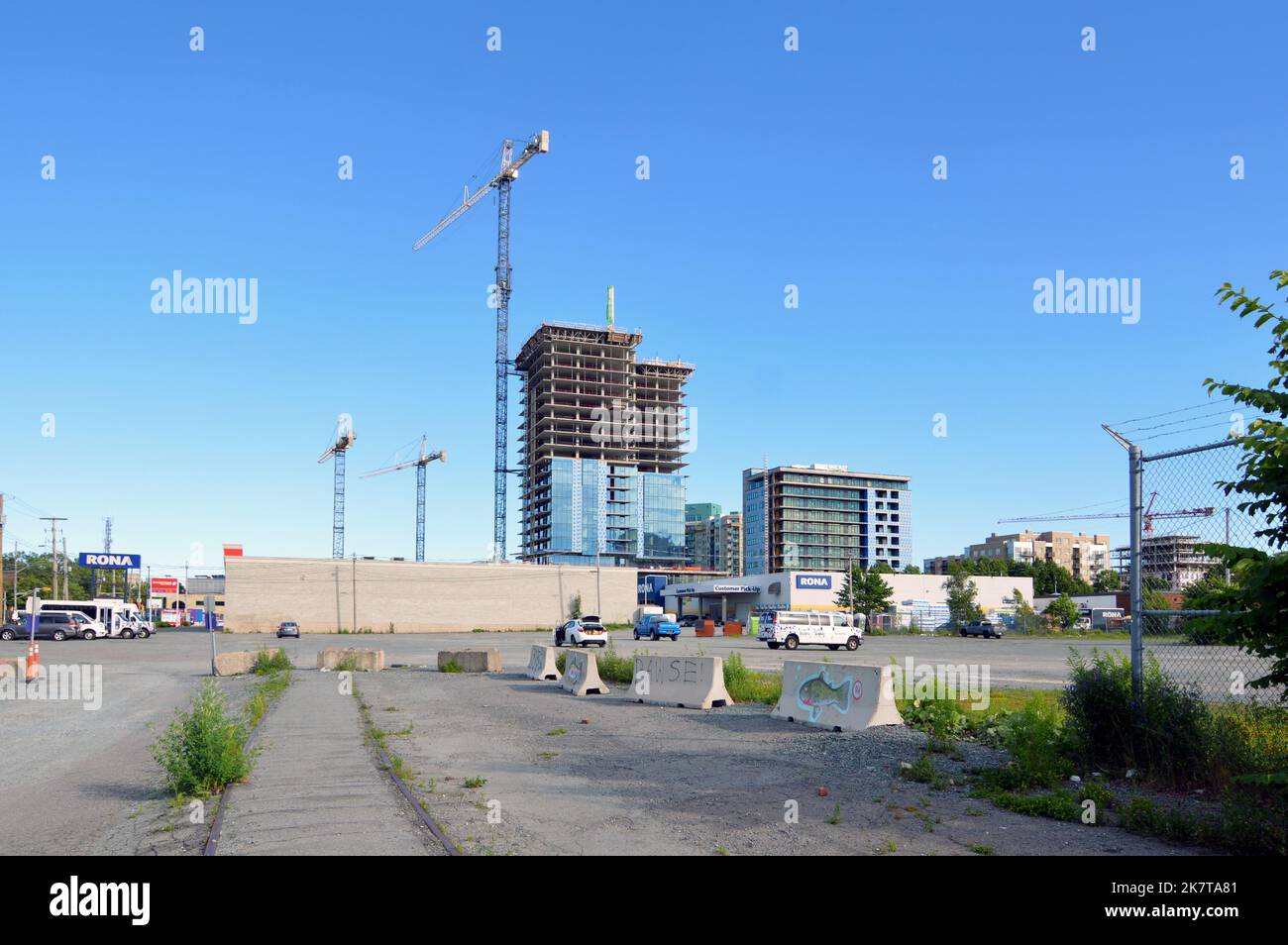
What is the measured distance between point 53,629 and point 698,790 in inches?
2534

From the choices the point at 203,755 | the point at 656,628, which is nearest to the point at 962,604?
the point at 656,628

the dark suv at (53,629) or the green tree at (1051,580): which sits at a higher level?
the dark suv at (53,629)

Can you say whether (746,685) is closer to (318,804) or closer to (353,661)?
→ (318,804)

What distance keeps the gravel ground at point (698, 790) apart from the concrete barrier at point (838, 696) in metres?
0.33

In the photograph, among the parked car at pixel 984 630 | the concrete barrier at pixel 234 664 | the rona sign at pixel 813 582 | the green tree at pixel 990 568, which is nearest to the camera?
the concrete barrier at pixel 234 664

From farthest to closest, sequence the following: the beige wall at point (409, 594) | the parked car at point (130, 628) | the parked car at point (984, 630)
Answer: the beige wall at point (409, 594) < the parked car at point (984, 630) < the parked car at point (130, 628)

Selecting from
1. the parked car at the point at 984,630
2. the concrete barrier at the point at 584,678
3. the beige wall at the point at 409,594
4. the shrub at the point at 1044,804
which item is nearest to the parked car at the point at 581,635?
the concrete barrier at the point at 584,678

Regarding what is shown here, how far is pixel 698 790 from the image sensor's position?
10.6 m

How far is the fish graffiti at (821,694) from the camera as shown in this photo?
50.5 ft

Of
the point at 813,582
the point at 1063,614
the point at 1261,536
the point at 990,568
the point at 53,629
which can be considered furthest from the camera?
the point at 990,568

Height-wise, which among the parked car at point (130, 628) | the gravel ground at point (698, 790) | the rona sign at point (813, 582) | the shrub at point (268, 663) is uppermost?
the gravel ground at point (698, 790)

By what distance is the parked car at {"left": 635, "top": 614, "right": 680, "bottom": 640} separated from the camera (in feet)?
213

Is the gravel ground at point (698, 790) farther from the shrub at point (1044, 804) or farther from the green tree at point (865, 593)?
the green tree at point (865, 593)
